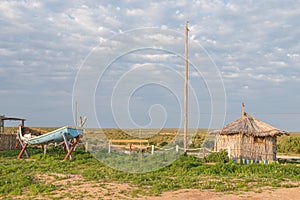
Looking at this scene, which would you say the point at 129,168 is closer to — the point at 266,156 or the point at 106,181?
the point at 106,181

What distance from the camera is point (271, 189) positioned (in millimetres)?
10789

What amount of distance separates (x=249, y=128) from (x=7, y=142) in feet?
55.3

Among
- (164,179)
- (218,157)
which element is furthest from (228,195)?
(218,157)

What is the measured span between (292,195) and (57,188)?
6.60 metres

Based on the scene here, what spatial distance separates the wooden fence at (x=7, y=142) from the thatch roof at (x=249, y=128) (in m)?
14.5

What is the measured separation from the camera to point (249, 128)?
892 inches

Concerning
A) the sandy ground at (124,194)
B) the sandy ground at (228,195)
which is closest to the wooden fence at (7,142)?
the sandy ground at (124,194)

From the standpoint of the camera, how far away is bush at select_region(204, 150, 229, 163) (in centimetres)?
1955

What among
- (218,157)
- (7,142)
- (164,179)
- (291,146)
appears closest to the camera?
(164,179)

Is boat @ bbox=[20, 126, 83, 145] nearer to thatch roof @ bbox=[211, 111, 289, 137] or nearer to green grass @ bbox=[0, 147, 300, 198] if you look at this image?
green grass @ bbox=[0, 147, 300, 198]

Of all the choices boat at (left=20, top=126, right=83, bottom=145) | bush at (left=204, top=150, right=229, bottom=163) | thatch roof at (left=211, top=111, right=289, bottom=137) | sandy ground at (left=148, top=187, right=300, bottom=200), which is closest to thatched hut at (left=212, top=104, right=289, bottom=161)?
thatch roof at (left=211, top=111, right=289, bottom=137)

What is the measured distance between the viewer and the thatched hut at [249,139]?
2223 centimetres

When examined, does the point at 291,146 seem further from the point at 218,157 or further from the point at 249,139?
the point at 218,157

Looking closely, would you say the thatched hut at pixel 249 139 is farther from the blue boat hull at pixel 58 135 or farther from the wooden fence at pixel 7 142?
the wooden fence at pixel 7 142
